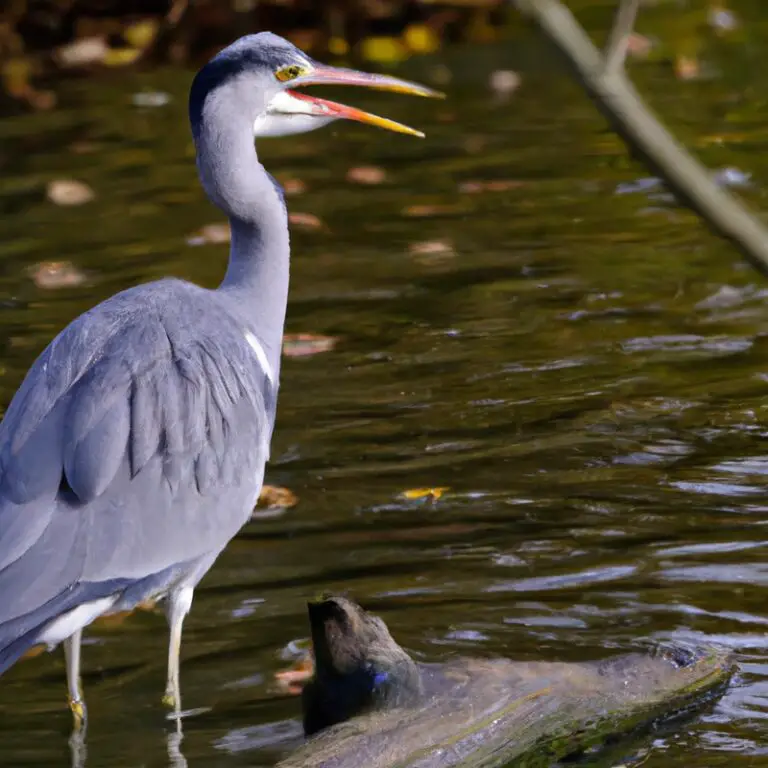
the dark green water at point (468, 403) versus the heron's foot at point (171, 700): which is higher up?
the dark green water at point (468, 403)

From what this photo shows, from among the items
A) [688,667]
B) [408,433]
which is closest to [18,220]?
[408,433]

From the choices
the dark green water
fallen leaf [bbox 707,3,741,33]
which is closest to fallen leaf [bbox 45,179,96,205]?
the dark green water

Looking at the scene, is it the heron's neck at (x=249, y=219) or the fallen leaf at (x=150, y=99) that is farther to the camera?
the fallen leaf at (x=150, y=99)

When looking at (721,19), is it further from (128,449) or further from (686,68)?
(128,449)

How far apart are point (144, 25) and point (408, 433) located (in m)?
8.85

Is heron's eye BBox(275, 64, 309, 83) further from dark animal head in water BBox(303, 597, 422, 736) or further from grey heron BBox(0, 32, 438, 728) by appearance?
dark animal head in water BBox(303, 597, 422, 736)

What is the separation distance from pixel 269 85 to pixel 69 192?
4986mm

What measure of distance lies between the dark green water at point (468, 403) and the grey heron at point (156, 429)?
1.27 feet

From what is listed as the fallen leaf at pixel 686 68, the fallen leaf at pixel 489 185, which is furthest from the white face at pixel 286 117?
the fallen leaf at pixel 686 68

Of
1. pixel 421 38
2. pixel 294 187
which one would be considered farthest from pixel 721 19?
pixel 294 187

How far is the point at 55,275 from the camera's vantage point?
8062mm

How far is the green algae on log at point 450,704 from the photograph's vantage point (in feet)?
11.2

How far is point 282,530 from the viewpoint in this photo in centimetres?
527

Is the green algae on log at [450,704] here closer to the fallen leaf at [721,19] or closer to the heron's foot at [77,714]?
the heron's foot at [77,714]
